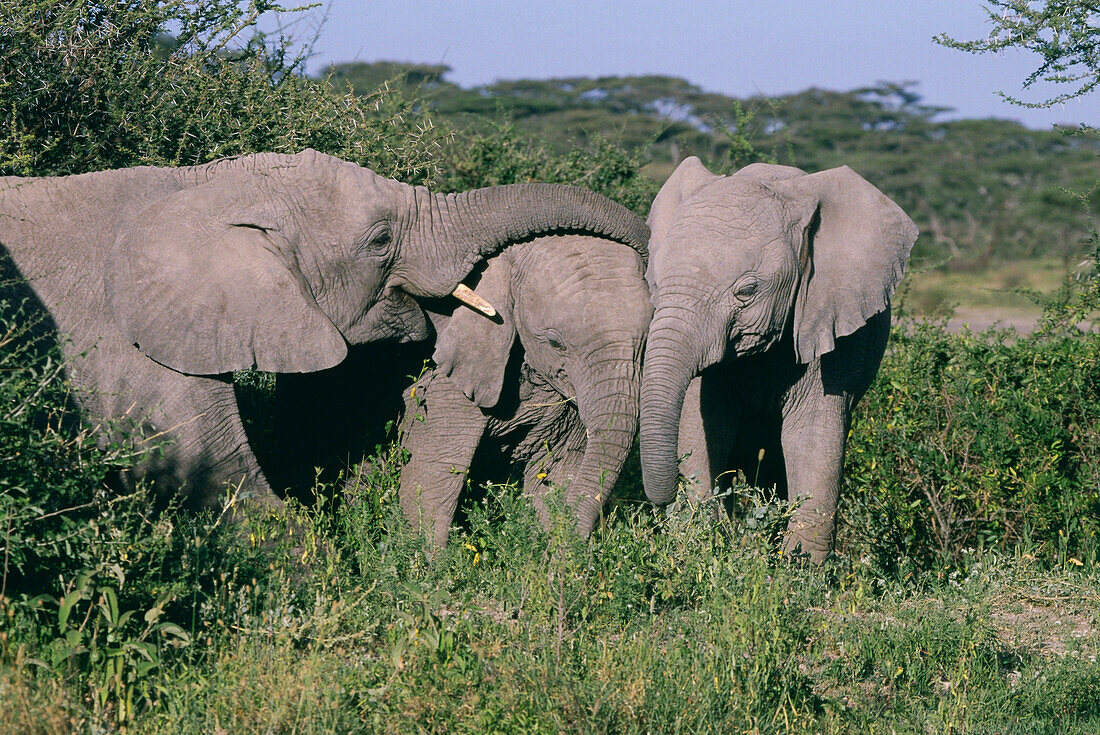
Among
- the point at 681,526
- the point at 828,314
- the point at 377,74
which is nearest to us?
the point at 681,526

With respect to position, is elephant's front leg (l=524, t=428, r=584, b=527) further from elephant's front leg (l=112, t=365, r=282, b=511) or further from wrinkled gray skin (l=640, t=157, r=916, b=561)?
elephant's front leg (l=112, t=365, r=282, b=511)

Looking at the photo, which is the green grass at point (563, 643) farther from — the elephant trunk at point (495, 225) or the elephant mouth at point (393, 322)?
the elephant trunk at point (495, 225)

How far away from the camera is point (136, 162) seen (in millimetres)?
7125

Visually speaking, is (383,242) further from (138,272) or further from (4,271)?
(4,271)

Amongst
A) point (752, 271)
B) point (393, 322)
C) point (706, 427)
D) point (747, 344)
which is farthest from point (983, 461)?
point (393, 322)

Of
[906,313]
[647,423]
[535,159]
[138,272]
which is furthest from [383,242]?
[906,313]

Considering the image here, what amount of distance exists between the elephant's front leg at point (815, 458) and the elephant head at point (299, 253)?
1069 mm

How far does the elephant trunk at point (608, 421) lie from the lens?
18.4 ft

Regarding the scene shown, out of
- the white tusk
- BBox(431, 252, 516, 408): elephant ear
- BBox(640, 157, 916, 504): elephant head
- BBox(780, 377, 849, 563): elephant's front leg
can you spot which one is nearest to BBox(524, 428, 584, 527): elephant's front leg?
BBox(431, 252, 516, 408): elephant ear

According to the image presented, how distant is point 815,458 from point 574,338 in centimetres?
123

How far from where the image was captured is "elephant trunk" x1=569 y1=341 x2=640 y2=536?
562 centimetres

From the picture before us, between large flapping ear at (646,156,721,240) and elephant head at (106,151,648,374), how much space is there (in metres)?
0.16

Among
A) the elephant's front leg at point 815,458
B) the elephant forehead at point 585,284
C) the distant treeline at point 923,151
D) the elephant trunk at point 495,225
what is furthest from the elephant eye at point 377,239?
the distant treeline at point 923,151

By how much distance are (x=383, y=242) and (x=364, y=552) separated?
1396 millimetres
